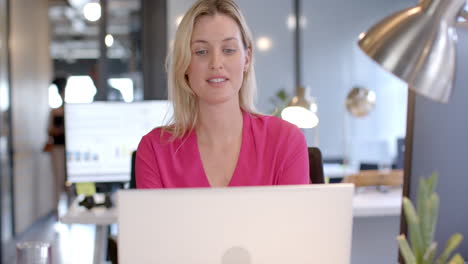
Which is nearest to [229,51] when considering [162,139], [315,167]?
[162,139]

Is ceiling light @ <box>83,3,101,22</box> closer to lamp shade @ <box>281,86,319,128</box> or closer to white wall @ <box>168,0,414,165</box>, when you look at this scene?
white wall @ <box>168,0,414,165</box>

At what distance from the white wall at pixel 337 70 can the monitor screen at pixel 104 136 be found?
4.26m

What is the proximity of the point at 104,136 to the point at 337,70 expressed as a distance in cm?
481

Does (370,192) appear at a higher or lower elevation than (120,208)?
lower

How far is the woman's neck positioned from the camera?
2035mm

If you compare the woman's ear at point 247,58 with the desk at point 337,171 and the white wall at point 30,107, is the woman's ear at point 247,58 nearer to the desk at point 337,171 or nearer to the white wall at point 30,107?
the desk at point 337,171

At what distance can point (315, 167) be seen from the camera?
90.6 inches

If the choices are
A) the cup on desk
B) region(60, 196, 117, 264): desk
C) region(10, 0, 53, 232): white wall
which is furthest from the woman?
region(10, 0, 53, 232): white wall

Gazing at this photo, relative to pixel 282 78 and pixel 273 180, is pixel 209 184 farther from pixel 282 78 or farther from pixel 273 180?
pixel 282 78

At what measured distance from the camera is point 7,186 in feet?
18.8

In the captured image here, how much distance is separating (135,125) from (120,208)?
242 cm

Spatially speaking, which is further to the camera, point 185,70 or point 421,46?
point 185,70

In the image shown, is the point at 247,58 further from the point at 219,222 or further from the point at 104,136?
the point at 104,136

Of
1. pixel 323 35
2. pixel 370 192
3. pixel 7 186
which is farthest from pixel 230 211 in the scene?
pixel 323 35
